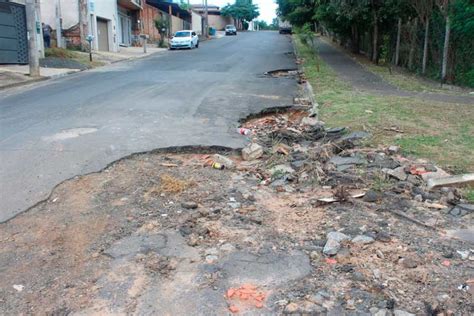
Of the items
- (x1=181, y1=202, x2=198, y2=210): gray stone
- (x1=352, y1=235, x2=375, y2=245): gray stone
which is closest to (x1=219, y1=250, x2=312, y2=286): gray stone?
(x1=352, y1=235, x2=375, y2=245): gray stone

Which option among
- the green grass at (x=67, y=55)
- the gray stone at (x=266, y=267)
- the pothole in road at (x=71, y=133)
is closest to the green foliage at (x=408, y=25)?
the pothole in road at (x=71, y=133)

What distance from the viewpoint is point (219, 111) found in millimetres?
10477

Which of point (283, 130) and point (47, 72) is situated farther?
point (47, 72)

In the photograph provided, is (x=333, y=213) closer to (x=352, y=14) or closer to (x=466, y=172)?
(x=466, y=172)

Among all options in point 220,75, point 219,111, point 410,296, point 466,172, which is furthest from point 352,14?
point 410,296

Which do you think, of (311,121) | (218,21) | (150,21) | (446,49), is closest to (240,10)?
(218,21)

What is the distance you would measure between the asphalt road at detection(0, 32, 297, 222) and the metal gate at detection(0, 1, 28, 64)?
5.27m

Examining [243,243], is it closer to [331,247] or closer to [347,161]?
[331,247]

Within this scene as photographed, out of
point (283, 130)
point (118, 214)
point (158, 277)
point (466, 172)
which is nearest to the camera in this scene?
point (158, 277)

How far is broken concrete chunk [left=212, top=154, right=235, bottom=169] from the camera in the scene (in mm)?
6570

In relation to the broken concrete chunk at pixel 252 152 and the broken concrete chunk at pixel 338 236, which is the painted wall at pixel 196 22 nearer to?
the broken concrete chunk at pixel 252 152

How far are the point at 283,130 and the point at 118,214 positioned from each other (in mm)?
4366

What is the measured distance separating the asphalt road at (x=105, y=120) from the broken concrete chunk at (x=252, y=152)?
0.43 meters

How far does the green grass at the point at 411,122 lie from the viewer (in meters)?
6.78
